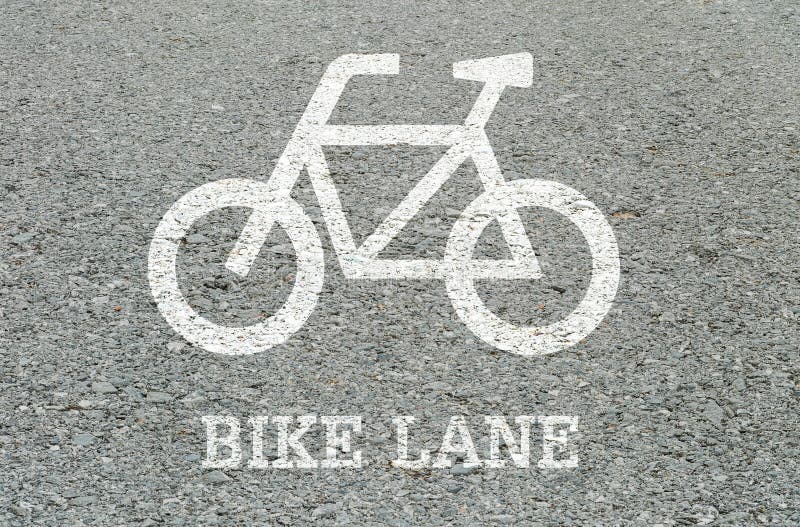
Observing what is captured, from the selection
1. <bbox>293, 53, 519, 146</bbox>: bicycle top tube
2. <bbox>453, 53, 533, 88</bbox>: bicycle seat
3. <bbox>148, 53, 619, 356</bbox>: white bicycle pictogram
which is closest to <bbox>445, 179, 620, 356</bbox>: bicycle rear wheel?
<bbox>148, 53, 619, 356</bbox>: white bicycle pictogram

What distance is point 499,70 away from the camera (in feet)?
19.2

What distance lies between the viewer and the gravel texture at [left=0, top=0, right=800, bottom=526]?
3.38 m

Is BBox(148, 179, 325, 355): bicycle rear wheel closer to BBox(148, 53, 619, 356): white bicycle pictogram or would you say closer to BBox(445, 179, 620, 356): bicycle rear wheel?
BBox(148, 53, 619, 356): white bicycle pictogram

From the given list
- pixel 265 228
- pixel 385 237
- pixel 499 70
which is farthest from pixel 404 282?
pixel 499 70

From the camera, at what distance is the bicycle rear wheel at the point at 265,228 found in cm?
401

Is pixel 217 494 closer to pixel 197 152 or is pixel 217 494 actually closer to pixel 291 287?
pixel 291 287

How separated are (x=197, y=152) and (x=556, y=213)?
1746 mm

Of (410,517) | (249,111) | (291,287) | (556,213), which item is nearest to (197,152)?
(249,111)

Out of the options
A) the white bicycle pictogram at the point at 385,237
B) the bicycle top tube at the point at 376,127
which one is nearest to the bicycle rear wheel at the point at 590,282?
the white bicycle pictogram at the point at 385,237

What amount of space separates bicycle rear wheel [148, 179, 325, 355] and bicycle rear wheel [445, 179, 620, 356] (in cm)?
59

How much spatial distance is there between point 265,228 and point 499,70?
1.92 metres

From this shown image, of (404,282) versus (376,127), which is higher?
(376,127)

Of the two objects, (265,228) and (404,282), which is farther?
(265,228)

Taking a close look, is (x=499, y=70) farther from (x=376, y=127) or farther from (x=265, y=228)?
(x=265, y=228)
